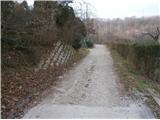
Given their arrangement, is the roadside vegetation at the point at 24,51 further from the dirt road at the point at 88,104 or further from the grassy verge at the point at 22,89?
the dirt road at the point at 88,104

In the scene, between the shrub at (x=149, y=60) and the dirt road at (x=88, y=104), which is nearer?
the dirt road at (x=88, y=104)

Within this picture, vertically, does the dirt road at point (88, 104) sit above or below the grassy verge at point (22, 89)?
below

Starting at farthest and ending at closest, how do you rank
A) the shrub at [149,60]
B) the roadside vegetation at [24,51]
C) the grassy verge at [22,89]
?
the shrub at [149,60] < the roadside vegetation at [24,51] < the grassy verge at [22,89]

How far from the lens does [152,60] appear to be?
14047 mm

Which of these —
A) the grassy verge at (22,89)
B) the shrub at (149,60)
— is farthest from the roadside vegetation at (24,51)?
the shrub at (149,60)

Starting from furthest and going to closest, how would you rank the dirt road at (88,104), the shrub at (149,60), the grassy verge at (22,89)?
the shrub at (149,60) < the grassy verge at (22,89) < the dirt road at (88,104)

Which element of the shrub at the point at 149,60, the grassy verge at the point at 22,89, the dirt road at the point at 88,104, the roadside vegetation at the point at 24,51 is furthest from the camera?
the shrub at the point at 149,60

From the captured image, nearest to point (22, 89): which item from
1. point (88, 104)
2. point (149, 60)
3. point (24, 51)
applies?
point (88, 104)

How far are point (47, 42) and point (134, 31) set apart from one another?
21.6 metres

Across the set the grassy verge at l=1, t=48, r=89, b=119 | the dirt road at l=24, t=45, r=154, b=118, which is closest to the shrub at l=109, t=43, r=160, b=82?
the dirt road at l=24, t=45, r=154, b=118

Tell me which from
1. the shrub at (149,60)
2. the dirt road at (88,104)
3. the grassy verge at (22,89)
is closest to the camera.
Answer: the dirt road at (88,104)

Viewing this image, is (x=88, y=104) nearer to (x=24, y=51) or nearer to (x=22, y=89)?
(x=22, y=89)

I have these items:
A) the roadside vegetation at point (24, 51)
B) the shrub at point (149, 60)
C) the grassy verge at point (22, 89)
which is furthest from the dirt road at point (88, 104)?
the shrub at point (149, 60)

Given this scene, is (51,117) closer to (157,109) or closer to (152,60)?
(157,109)
